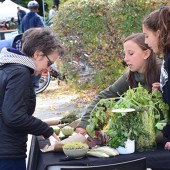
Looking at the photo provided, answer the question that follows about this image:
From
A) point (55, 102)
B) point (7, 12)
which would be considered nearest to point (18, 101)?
point (55, 102)

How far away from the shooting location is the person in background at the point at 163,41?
3082 millimetres

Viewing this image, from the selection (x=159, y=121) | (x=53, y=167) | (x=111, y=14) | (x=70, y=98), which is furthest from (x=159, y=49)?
(x=70, y=98)

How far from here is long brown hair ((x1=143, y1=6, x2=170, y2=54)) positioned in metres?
3.14

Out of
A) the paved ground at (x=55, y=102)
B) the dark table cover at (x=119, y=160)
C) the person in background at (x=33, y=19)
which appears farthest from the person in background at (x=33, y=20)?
the dark table cover at (x=119, y=160)

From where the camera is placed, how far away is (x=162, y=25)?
317cm

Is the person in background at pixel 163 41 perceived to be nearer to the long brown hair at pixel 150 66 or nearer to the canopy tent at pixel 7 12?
the long brown hair at pixel 150 66

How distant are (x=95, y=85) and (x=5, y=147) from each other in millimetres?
4403

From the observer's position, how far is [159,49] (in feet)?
10.4

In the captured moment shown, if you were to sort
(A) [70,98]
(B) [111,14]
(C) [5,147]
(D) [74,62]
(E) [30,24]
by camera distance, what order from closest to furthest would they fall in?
1. (C) [5,147]
2. (B) [111,14]
3. (D) [74,62]
4. (A) [70,98]
5. (E) [30,24]

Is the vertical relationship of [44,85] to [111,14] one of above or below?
below

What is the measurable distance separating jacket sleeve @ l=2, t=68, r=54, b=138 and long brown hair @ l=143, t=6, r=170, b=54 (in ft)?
2.69

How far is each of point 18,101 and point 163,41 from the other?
0.95 m

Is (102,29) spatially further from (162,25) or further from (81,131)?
(162,25)

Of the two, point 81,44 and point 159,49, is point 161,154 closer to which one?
point 159,49
